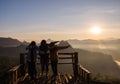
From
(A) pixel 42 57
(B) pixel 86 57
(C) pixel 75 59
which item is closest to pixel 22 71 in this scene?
(A) pixel 42 57

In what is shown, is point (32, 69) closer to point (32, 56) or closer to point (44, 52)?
point (32, 56)

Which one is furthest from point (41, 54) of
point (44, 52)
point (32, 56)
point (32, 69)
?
point (32, 69)

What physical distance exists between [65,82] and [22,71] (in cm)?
429

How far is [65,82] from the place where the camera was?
52.2 feet

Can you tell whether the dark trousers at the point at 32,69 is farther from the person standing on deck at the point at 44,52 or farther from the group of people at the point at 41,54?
the person standing on deck at the point at 44,52

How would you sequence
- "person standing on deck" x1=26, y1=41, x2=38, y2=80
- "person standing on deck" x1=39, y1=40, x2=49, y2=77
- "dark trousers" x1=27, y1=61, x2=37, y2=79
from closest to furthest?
"person standing on deck" x1=26, y1=41, x2=38, y2=80 → "dark trousers" x1=27, y1=61, x2=37, y2=79 → "person standing on deck" x1=39, y1=40, x2=49, y2=77

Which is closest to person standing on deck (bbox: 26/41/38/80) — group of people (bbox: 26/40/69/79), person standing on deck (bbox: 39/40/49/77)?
group of people (bbox: 26/40/69/79)

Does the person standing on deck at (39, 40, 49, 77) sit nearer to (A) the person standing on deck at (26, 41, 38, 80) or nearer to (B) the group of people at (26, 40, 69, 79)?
(B) the group of people at (26, 40, 69, 79)

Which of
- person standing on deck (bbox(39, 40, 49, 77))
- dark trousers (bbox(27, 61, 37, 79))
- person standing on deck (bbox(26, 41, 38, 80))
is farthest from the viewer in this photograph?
person standing on deck (bbox(39, 40, 49, 77))

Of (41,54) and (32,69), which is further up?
(41,54)

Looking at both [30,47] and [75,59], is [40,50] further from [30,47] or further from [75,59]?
[75,59]

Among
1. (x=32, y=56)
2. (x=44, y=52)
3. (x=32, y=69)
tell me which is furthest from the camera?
(x=44, y=52)

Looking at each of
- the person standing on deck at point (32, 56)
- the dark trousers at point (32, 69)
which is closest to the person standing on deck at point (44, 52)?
the person standing on deck at point (32, 56)

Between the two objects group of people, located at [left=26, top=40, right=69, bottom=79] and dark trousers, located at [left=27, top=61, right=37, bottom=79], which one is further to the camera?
dark trousers, located at [left=27, top=61, right=37, bottom=79]
